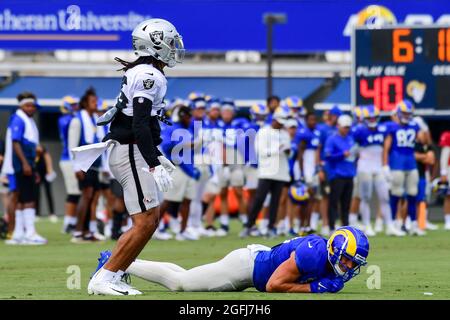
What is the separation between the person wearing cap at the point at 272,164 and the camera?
21406 millimetres

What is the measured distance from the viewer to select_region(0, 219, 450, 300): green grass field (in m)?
11.4

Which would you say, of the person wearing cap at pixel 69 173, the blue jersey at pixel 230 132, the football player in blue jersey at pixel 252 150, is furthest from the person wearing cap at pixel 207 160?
the person wearing cap at pixel 69 173

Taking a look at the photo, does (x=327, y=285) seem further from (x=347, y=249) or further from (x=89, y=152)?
(x=89, y=152)

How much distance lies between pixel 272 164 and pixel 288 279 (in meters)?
10.6

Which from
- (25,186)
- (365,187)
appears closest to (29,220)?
(25,186)

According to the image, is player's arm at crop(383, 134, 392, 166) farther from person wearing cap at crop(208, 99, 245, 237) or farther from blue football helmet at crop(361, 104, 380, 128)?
person wearing cap at crop(208, 99, 245, 237)

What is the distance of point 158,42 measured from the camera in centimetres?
1159

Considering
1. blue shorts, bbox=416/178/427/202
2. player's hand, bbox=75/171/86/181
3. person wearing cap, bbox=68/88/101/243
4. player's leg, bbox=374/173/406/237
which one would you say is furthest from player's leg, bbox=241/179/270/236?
blue shorts, bbox=416/178/427/202

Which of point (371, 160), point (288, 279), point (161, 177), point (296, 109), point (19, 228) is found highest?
point (296, 109)

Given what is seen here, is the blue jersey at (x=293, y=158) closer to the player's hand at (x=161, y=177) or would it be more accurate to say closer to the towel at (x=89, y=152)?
the towel at (x=89, y=152)

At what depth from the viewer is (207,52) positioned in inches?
1375

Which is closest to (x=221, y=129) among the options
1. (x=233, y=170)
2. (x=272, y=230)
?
(x=233, y=170)

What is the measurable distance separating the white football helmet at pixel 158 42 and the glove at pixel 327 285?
2.44 metres

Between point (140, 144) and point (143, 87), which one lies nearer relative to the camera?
point (140, 144)
